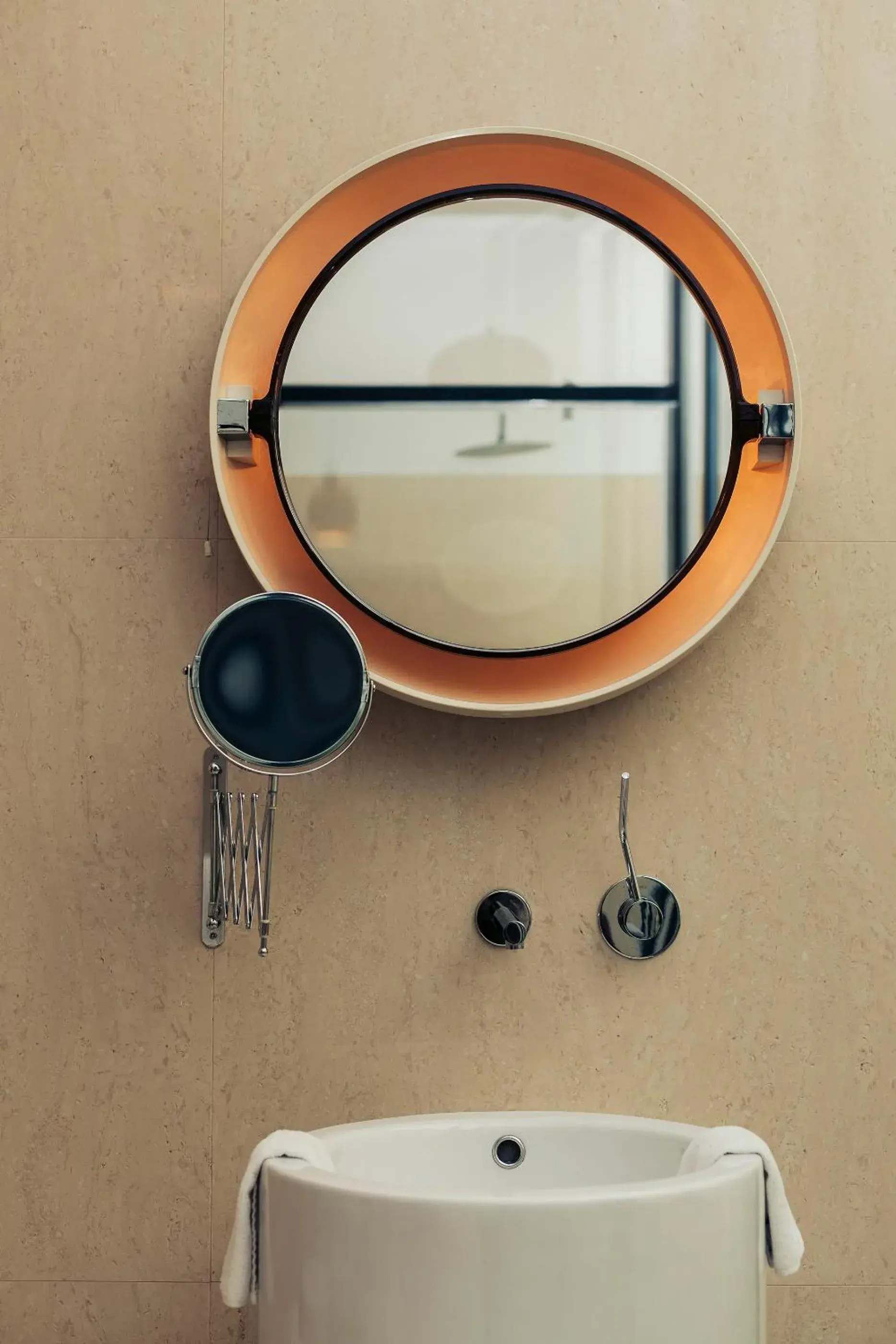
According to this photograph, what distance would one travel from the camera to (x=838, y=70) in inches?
52.2

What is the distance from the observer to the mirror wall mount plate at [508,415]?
4.08 ft

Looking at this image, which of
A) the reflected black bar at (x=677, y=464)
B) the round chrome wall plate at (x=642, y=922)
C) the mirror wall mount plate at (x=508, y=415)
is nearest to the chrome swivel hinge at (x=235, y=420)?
the mirror wall mount plate at (x=508, y=415)

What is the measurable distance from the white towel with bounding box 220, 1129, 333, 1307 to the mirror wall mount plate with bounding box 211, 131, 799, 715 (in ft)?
1.59

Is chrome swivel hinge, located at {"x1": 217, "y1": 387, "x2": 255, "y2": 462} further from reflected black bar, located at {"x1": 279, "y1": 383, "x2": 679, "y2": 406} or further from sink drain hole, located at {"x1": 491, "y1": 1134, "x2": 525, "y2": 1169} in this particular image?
sink drain hole, located at {"x1": 491, "y1": 1134, "x2": 525, "y2": 1169}

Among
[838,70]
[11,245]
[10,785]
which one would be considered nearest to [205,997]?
[10,785]

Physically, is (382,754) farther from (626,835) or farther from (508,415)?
(508,415)

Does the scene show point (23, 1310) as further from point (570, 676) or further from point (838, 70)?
point (838, 70)

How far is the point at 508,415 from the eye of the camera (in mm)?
1267

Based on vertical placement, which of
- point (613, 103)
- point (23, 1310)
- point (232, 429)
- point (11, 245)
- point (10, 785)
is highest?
point (613, 103)

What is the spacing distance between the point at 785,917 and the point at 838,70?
99 centimetres

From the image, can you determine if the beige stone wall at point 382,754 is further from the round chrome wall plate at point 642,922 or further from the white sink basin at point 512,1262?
the white sink basin at point 512,1262

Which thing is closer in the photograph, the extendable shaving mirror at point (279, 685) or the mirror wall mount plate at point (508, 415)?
the extendable shaving mirror at point (279, 685)

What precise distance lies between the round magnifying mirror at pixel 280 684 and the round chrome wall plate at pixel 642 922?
A: 1.23 ft

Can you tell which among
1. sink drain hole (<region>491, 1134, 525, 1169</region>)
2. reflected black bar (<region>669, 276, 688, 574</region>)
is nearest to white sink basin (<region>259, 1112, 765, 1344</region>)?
sink drain hole (<region>491, 1134, 525, 1169</region>)
